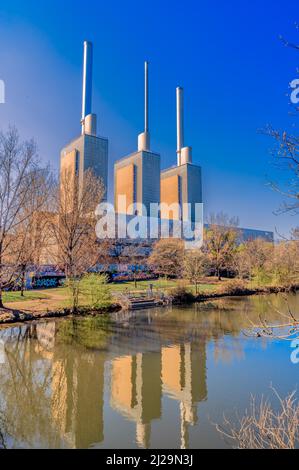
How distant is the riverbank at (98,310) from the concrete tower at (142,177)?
125 ft

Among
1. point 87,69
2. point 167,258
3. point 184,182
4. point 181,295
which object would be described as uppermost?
point 87,69

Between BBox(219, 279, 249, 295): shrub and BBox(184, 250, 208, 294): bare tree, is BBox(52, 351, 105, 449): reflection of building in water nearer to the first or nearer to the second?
BBox(184, 250, 208, 294): bare tree

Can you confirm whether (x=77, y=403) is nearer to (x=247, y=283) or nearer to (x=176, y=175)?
(x=247, y=283)

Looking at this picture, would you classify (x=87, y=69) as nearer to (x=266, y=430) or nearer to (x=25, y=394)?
(x=25, y=394)

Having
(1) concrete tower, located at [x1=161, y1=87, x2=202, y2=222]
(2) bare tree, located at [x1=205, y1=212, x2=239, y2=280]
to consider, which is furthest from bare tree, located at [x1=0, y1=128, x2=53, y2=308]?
(1) concrete tower, located at [x1=161, y1=87, x2=202, y2=222]

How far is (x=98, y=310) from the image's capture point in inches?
592

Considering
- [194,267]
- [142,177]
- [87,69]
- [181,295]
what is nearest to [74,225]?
[181,295]

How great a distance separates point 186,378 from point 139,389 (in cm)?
126

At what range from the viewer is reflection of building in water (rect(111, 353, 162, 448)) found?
5145 mm
